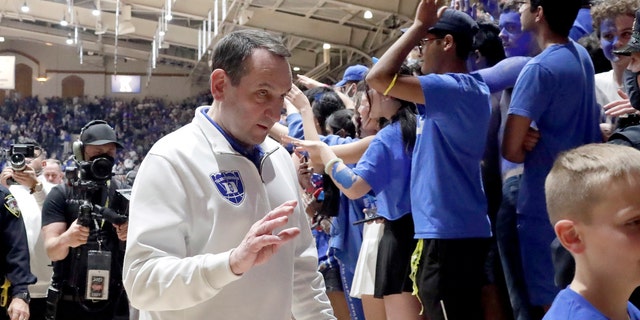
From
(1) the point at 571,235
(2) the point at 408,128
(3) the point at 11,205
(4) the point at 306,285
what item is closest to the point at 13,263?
(3) the point at 11,205

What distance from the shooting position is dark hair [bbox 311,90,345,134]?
621 cm

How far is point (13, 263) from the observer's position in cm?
540

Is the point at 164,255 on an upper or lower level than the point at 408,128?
lower

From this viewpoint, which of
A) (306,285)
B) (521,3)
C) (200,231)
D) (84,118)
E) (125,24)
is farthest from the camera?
(84,118)

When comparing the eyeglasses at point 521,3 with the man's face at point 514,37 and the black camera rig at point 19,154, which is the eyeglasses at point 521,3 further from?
the black camera rig at point 19,154

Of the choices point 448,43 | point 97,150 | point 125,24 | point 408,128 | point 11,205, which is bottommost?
point 11,205

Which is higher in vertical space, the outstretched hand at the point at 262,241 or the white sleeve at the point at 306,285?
the outstretched hand at the point at 262,241

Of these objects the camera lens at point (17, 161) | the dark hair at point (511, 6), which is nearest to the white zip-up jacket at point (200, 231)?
the dark hair at point (511, 6)

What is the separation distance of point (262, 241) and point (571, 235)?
0.76 meters

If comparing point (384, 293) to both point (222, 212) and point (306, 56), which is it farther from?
point (306, 56)

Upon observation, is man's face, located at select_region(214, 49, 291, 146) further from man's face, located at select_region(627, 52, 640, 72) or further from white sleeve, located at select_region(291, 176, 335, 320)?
man's face, located at select_region(627, 52, 640, 72)

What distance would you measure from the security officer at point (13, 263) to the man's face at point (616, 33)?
3.52 metres

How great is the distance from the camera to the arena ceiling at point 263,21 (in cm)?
1858

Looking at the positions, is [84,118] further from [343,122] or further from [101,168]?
[101,168]
